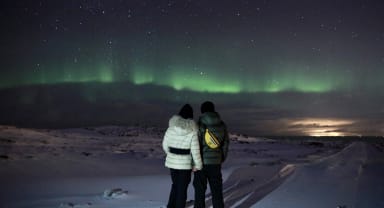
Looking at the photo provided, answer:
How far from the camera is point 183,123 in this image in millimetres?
7332

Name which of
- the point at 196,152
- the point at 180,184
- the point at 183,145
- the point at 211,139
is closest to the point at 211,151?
the point at 211,139

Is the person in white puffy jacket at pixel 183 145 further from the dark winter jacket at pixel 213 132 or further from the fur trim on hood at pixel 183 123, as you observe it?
the dark winter jacket at pixel 213 132

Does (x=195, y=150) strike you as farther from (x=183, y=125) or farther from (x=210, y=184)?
(x=210, y=184)

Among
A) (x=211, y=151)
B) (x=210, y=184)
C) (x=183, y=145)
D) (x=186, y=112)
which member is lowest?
(x=210, y=184)

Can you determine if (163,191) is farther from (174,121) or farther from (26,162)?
(26,162)

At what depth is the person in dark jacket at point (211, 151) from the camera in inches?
305

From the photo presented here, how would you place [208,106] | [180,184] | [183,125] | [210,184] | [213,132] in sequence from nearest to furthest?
[183,125]
[180,184]
[213,132]
[208,106]
[210,184]

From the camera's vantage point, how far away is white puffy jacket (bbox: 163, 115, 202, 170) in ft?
24.1

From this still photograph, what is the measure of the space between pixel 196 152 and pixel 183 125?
48 centimetres

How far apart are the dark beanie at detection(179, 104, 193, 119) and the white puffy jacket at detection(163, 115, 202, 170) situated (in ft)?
0.23

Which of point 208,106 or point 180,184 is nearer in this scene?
point 180,184

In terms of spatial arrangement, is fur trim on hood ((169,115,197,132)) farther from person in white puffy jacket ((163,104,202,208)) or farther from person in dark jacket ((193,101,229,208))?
person in dark jacket ((193,101,229,208))

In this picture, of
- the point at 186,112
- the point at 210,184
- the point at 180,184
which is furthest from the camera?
the point at 210,184

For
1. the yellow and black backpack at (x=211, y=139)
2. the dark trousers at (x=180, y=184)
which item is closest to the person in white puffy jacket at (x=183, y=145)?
the dark trousers at (x=180, y=184)
